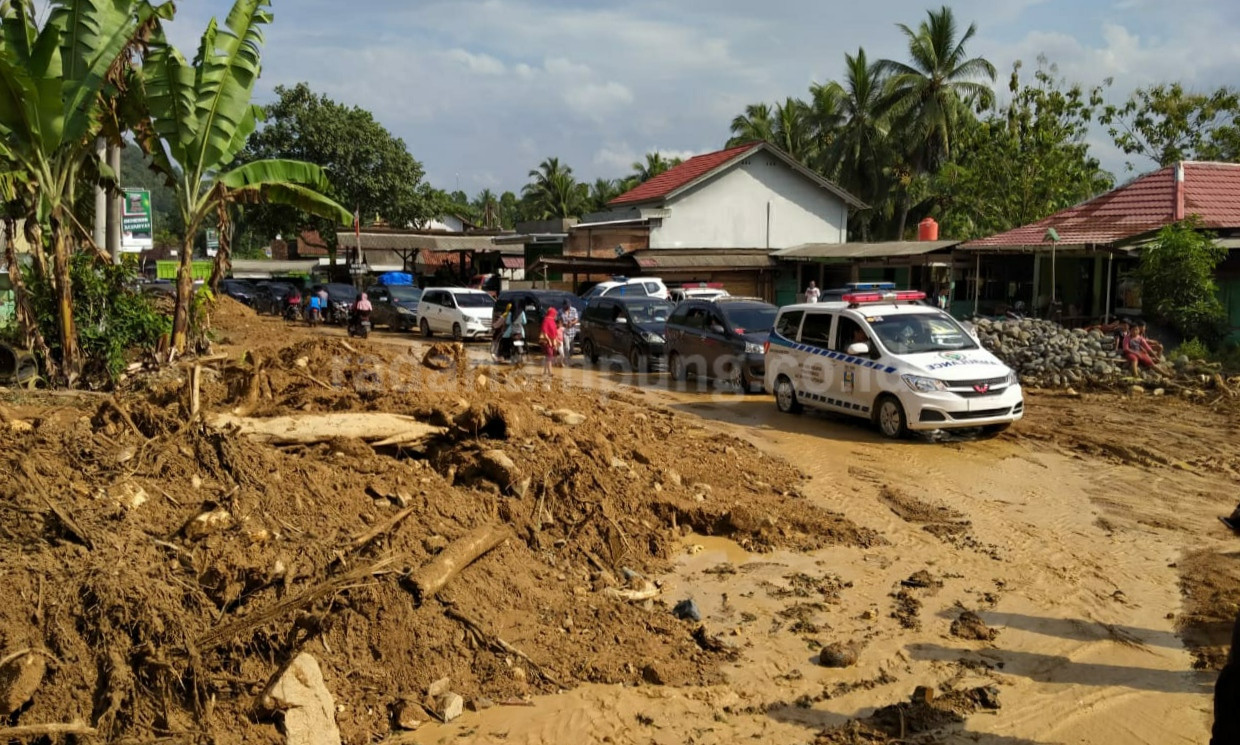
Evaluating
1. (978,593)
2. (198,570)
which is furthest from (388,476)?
(978,593)

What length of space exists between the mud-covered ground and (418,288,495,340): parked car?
16233mm

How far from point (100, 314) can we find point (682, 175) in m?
29.6

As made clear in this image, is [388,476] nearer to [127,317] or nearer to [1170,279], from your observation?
[127,317]

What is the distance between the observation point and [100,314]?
1412 centimetres

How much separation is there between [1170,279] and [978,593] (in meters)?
14.9

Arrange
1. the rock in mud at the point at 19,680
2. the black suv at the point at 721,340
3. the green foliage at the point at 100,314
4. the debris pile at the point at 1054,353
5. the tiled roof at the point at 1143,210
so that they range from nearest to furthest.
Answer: the rock in mud at the point at 19,680 < the green foliage at the point at 100,314 < the black suv at the point at 721,340 < the debris pile at the point at 1054,353 < the tiled roof at the point at 1143,210

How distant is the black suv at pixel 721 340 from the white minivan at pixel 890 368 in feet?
5.33

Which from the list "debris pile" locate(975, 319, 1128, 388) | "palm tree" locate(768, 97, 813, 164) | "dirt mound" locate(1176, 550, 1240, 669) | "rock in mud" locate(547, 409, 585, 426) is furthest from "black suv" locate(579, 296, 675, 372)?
"palm tree" locate(768, 97, 813, 164)

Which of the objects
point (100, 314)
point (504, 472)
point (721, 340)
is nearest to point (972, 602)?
point (504, 472)

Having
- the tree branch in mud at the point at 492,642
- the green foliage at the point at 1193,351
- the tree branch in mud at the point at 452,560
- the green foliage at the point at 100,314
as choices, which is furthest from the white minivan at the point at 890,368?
the green foliage at the point at 100,314

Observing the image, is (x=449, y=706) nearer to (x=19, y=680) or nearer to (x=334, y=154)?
(x=19, y=680)

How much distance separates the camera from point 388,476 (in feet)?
25.9

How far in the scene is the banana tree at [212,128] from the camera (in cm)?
1346

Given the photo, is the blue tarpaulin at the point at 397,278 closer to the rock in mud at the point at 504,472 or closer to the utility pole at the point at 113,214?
the utility pole at the point at 113,214
